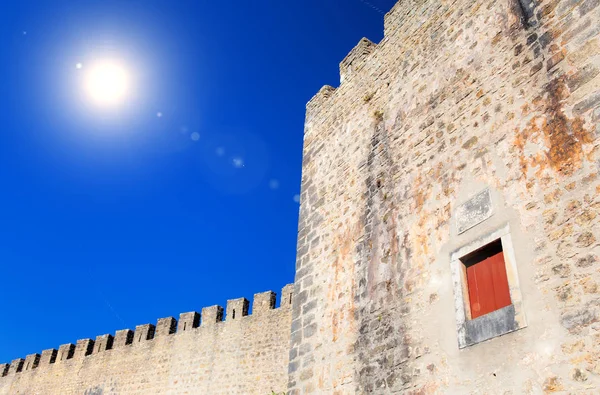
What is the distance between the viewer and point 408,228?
14.3 feet

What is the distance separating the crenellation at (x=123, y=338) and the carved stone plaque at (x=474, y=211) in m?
13.5

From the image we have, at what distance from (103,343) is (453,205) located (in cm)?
1462

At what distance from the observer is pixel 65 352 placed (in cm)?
1667

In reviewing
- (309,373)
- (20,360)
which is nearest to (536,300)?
(309,373)

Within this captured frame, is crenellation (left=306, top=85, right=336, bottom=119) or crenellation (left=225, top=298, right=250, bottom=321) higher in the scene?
crenellation (left=306, top=85, right=336, bottom=119)

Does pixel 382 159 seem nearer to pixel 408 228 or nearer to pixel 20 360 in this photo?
pixel 408 228

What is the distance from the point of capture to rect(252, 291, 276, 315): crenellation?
12102 millimetres

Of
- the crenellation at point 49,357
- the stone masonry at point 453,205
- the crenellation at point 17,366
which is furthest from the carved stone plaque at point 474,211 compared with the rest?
the crenellation at point 17,366

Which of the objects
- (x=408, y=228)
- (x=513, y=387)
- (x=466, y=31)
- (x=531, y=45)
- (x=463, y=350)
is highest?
(x=466, y=31)

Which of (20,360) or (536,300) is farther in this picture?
(20,360)

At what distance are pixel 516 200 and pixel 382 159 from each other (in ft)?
6.09

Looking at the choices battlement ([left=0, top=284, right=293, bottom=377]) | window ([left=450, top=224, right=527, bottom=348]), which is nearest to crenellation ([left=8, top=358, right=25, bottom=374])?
battlement ([left=0, top=284, right=293, bottom=377])

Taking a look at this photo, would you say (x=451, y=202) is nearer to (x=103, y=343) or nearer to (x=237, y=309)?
(x=237, y=309)

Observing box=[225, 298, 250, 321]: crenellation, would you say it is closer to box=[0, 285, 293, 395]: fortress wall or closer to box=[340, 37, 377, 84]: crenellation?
box=[0, 285, 293, 395]: fortress wall
